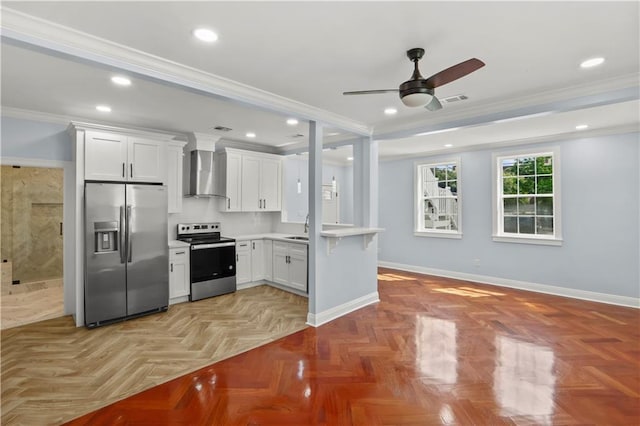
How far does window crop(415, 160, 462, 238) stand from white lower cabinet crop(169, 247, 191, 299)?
4589 millimetres

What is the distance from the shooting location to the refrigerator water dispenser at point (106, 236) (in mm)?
3877

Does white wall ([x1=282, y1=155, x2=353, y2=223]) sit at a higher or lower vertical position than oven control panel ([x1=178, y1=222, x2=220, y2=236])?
higher

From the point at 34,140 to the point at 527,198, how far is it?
728 cm

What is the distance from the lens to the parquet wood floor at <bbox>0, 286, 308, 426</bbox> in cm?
241

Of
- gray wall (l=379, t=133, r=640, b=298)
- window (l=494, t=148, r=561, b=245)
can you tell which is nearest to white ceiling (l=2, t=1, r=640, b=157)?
gray wall (l=379, t=133, r=640, b=298)

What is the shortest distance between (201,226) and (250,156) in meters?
1.47

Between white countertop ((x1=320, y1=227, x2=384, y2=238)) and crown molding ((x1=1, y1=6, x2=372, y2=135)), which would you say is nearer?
crown molding ((x1=1, y1=6, x2=372, y2=135))

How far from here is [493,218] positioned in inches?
231

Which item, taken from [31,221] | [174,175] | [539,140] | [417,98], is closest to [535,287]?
[539,140]

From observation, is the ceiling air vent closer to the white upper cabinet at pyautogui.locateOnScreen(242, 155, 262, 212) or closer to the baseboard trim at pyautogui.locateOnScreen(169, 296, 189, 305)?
the white upper cabinet at pyautogui.locateOnScreen(242, 155, 262, 212)

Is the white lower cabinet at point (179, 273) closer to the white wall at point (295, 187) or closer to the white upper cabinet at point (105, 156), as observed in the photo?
Result: the white upper cabinet at point (105, 156)

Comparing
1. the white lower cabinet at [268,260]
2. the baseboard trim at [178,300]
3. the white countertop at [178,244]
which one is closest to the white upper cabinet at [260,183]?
the white lower cabinet at [268,260]

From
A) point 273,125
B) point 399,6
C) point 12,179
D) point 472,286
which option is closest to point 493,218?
point 472,286

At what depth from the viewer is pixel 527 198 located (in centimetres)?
556
